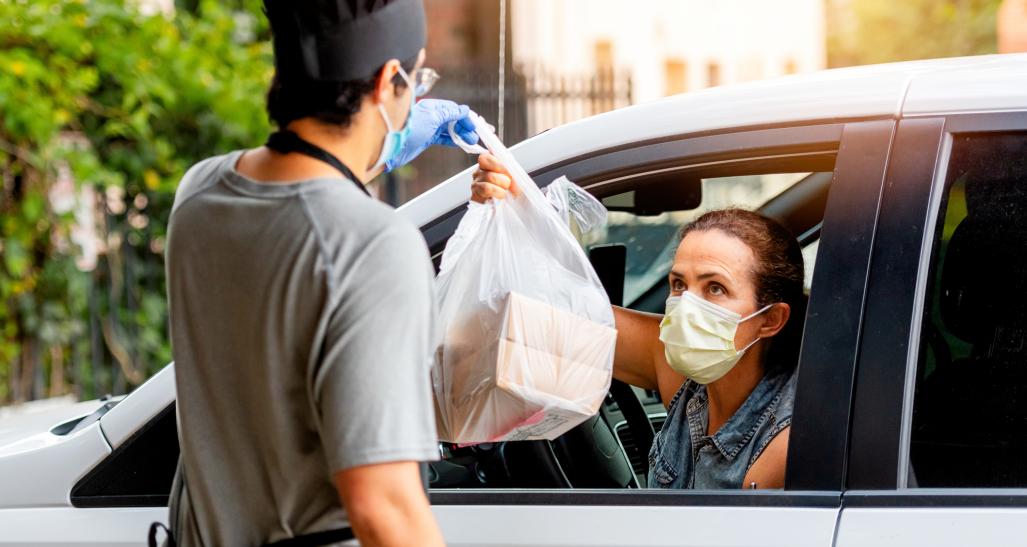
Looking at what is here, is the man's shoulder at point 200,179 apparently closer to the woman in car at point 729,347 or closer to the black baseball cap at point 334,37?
the black baseball cap at point 334,37

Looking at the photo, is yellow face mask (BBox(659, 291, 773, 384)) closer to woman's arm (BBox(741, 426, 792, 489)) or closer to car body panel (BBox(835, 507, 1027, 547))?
woman's arm (BBox(741, 426, 792, 489))

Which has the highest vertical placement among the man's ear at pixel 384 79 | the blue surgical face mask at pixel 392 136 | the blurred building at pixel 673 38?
the blurred building at pixel 673 38

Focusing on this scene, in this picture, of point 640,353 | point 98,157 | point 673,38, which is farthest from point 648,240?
point 673,38

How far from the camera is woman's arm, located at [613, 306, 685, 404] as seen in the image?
2396 mm

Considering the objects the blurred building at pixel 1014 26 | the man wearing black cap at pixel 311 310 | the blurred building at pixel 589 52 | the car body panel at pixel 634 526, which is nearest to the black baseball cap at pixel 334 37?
the man wearing black cap at pixel 311 310

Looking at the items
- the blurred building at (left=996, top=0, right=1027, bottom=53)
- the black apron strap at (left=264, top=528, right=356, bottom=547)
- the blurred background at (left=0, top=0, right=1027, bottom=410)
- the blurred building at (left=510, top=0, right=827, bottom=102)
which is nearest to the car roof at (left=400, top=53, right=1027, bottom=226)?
the black apron strap at (left=264, top=528, right=356, bottom=547)

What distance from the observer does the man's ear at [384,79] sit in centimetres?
148

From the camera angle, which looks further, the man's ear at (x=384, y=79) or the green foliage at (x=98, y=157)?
the green foliage at (x=98, y=157)

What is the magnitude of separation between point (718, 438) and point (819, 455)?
43 centimetres

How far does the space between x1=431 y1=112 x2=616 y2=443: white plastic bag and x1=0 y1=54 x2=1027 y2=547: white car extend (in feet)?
0.34

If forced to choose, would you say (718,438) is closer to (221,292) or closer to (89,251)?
(221,292)

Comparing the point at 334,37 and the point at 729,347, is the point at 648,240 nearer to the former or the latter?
the point at 729,347

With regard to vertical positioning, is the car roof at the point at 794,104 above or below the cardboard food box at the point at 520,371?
above

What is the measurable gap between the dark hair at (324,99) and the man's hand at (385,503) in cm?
46
